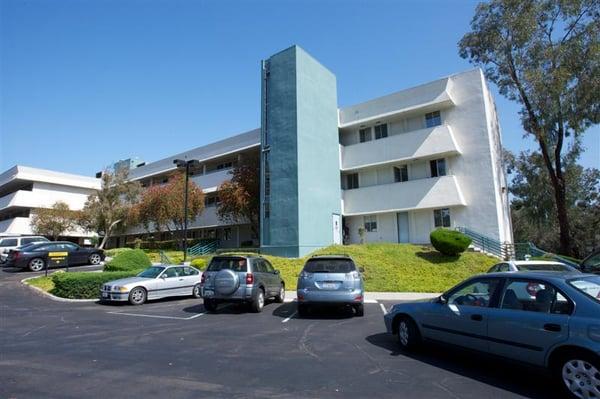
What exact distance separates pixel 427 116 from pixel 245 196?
1445 cm

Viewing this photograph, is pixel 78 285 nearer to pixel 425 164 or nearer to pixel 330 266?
pixel 330 266

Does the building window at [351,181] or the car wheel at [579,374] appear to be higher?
the building window at [351,181]

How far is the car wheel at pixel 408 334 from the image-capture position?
23.2 ft

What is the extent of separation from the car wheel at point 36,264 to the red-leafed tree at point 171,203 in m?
10.3

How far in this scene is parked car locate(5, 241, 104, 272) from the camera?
2261 centimetres

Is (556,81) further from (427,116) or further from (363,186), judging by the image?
(363,186)

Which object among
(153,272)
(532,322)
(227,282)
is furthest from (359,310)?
(153,272)

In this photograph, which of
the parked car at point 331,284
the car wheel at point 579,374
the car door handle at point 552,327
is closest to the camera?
the car wheel at point 579,374

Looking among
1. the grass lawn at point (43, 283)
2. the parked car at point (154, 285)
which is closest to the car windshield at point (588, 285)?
the parked car at point (154, 285)

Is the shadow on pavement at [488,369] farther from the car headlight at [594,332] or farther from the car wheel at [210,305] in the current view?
the car wheel at [210,305]

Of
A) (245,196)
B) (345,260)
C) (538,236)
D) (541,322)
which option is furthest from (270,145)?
(538,236)

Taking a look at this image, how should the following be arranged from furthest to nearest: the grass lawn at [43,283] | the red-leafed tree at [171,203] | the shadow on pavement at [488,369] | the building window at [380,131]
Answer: the red-leafed tree at [171,203] → the building window at [380,131] → the grass lawn at [43,283] → the shadow on pavement at [488,369]

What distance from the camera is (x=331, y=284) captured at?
10.5m

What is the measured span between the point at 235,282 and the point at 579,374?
8.58 metres
